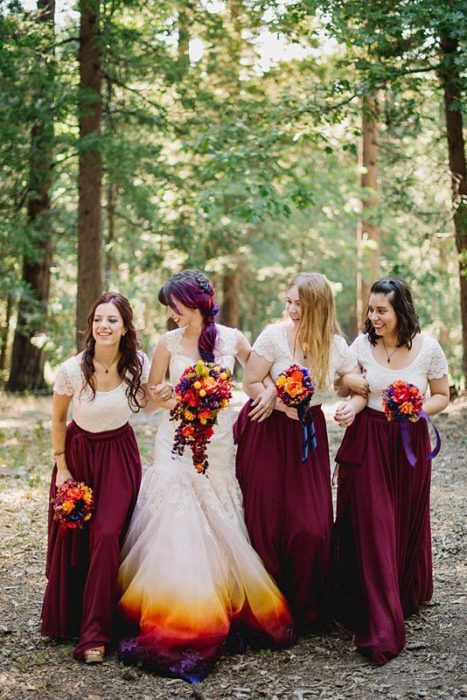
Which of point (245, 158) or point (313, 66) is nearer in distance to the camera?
point (245, 158)

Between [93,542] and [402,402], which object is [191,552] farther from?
[402,402]

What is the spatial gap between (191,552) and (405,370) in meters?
1.73

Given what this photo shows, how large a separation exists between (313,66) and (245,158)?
16.7 feet

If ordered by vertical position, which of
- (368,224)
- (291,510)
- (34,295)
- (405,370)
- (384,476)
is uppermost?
(368,224)

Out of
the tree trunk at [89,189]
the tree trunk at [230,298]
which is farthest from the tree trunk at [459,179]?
the tree trunk at [230,298]

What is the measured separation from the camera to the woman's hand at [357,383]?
4859mm

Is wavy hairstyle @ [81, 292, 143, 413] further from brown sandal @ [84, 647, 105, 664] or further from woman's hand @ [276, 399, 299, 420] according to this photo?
brown sandal @ [84, 647, 105, 664]

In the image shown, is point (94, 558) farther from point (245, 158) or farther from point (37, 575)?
point (245, 158)

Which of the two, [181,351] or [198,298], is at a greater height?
[198,298]

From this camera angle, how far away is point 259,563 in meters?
4.67

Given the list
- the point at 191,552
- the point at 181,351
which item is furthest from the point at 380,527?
the point at 181,351

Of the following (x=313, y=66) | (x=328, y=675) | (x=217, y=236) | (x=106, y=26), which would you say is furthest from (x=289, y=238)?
(x=328, y=675)

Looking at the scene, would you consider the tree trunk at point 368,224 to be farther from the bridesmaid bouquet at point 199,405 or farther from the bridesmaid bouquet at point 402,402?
the bridesmaid bouquet at point 199,405

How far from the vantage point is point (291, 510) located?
4758 mm
